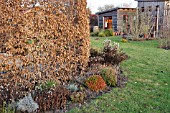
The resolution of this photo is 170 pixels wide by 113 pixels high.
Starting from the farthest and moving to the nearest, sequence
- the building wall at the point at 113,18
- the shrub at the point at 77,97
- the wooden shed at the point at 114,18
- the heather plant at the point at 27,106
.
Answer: the building wall at the point at 113,18 → the wooden shed at the point at 114,18 → the shrub at the point at 77,97 → the heather plant at the point at 27,106

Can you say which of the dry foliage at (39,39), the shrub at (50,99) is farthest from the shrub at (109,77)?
the shrub at (50,99)

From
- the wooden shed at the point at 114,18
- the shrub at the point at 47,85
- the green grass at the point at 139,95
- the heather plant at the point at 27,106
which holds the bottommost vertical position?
the green grass at the point at 139,95

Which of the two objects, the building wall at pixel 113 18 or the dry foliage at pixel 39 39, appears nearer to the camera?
the dry foliage at pixel 39 39

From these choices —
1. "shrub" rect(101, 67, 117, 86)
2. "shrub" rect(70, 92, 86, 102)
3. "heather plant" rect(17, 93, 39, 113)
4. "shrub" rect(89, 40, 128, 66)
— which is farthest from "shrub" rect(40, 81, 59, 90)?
"shrub" rect(89, 40, 128, 66)

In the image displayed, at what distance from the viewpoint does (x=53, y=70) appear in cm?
509

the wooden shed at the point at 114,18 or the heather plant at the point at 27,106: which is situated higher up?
the wooden shed at the point at 114,18

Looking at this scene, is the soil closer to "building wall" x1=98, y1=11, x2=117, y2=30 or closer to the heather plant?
the heather plant

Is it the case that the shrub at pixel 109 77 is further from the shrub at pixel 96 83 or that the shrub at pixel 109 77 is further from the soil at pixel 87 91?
the shrub at pixel 96 83

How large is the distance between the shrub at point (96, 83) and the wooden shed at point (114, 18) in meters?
17.1

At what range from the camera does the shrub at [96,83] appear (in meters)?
5.08

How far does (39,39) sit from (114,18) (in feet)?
67.8

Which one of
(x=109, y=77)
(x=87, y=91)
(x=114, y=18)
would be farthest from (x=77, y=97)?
(x=114, y=18)

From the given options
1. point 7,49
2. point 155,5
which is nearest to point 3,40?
point 7,49

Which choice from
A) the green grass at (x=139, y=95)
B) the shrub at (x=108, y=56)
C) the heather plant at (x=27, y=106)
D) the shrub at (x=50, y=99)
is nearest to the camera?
the heather plant at (x=27, y=106)
